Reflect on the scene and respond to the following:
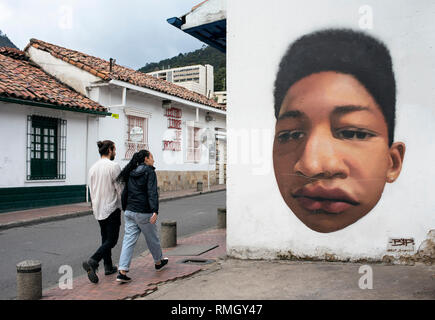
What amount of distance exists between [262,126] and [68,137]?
9594mm

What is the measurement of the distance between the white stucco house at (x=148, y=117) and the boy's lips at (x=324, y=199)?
1057cm

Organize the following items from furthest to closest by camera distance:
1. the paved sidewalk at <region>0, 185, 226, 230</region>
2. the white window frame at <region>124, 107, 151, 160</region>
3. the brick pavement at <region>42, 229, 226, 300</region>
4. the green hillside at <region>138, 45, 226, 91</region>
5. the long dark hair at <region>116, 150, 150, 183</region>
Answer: the green hillside at <region>138, 45, 226, 91</region> < the white window frame at <region>124, 107, 151, 160</region> < the paved sidewalk at <region>0, 185, 226, 230</region> < the long dark hair at <region>116, 150, 150, 183</region> < the brick pavement at <region>42, 229, 226, 300</region>

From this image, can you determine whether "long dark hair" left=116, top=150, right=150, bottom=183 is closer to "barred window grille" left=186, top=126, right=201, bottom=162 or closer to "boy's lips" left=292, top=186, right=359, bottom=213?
"boy's lips" left=292, top=186, right=359, bottom=213

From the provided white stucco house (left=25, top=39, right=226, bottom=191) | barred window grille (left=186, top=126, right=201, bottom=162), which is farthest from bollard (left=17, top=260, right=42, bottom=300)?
barred window grille (left=186, top=126, right=201, bottom=162)

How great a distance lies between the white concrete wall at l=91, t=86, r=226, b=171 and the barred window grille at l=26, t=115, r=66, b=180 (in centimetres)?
169

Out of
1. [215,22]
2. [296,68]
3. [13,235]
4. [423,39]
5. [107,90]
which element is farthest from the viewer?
[107,90]

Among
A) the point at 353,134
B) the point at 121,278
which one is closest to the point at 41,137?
the point at 121,278

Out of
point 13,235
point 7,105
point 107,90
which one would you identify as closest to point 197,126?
point 107,90

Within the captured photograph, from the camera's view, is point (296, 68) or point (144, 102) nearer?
point (296, 68)

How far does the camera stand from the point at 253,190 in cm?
589

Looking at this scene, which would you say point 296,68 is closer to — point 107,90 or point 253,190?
point 253,190

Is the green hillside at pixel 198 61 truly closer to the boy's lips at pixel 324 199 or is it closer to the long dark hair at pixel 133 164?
the boy's lips at pixel 324 199

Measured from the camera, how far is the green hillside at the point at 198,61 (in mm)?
57634

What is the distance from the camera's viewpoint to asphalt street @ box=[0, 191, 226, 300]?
592 cm
